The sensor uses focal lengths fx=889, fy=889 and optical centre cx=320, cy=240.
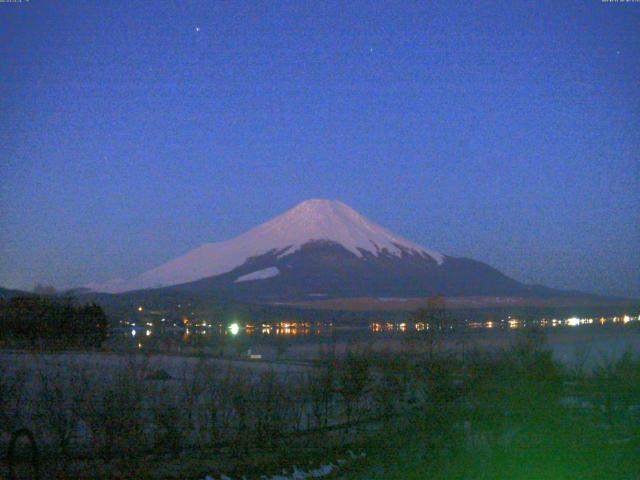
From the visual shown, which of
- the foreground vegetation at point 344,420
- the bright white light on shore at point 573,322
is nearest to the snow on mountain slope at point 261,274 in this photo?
the bright white light on shore at point 573,322

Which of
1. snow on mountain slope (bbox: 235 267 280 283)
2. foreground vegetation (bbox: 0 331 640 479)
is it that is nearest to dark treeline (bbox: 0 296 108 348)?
foreground vegetation (bbox: 0 331 640 479)

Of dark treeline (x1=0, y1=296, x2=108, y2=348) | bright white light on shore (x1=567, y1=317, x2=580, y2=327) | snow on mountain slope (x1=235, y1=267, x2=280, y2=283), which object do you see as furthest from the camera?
snow on mountain slope (x1=235, y1=267, x2=280, y2=283)

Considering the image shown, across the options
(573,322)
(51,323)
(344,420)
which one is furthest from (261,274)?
(344,420)

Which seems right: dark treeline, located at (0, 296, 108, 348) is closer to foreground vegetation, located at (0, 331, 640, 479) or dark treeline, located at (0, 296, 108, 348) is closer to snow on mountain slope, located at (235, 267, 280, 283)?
foreground vegetation, located at (0, 331, 640, 479)

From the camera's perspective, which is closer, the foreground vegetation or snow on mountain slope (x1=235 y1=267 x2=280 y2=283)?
the foreground vegetation

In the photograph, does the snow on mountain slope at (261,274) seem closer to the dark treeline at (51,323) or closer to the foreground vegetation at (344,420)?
the dark treeline at (51,323)

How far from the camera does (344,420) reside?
17406mm

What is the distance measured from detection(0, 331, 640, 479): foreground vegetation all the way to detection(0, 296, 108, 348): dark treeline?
1847 cm

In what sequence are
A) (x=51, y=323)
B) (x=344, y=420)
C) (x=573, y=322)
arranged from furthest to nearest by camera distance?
(x=573, y=322) < (x=51, y=323) < (x=344, y=420)

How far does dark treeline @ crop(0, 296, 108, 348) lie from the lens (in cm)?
3578

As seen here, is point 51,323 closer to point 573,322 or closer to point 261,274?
point 573,322

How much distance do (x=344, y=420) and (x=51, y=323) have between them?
22.5 meters

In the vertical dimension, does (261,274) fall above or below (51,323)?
above

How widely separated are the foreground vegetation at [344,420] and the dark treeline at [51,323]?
1847cm
